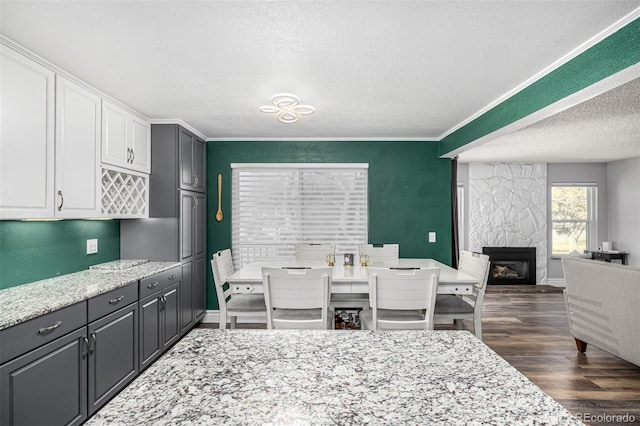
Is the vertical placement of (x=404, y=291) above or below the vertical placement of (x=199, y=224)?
below

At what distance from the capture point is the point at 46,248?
2824 millimetres

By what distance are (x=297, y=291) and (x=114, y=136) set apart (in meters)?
2.14

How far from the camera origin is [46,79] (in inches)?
92.7

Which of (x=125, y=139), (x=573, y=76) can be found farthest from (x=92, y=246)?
(x=573, y=76)

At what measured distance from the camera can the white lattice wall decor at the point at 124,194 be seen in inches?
127

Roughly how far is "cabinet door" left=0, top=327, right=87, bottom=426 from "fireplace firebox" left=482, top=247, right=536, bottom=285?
663cm

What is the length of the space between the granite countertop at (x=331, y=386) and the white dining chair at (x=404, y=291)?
3.92ft

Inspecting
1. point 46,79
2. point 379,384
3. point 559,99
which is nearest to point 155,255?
point 46,79

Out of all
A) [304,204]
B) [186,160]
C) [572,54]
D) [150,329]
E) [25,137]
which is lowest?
[150,329]

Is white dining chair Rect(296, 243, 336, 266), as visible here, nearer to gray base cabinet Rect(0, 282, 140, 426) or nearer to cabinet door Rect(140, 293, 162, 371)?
cabinet door Rect(140, 293, 162, 371)

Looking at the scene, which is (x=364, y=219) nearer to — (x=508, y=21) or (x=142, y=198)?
(x=142, y=198)

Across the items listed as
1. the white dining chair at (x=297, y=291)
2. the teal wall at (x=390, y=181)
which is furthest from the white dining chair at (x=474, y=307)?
the teal wall at (x=390, y=181)

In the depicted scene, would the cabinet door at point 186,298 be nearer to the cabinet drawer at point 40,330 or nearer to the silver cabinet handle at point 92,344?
the silver cabinet handle at point 92,344
